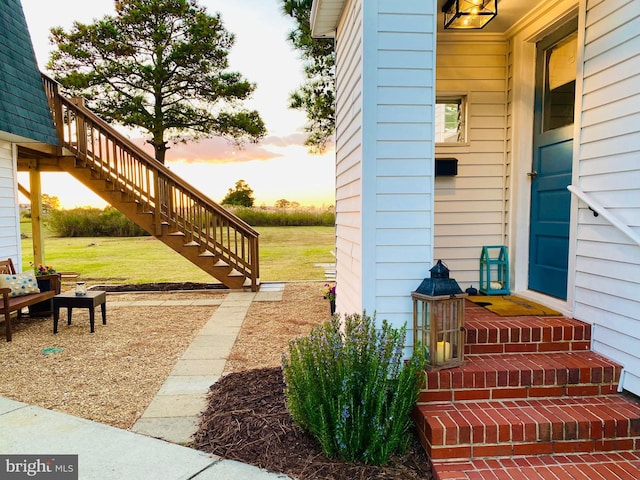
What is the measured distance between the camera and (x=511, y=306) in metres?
3.32

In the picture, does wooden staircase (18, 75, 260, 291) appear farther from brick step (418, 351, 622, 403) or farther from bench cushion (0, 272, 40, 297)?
brick step (418, 351, 622, 403)

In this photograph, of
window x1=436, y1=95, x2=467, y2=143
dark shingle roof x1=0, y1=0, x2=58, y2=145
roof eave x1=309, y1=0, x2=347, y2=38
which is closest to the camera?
roof eave x1=309, y1=0, x2=347, y2=38

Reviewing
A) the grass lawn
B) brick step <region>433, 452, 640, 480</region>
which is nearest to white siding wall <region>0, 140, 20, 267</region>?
the grass lawn

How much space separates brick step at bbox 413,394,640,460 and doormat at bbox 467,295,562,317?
87cm

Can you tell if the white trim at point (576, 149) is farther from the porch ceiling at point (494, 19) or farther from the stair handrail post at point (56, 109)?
the stair handrail post at point (56, 109)

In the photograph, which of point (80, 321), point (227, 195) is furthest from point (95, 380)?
point (227, 195)

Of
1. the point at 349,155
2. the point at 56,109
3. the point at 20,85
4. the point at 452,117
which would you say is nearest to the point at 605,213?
the point at 349,155

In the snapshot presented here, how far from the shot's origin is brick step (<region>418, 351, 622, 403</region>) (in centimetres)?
244

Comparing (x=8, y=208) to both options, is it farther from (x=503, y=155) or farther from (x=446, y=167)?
(x=503, y=155)

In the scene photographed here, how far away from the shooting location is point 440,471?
2053 mm

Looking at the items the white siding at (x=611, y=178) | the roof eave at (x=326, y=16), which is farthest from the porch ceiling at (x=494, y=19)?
the white siding at (x=611, y=178)

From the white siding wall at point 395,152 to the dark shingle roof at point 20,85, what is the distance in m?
4.91

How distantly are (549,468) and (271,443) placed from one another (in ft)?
4.73

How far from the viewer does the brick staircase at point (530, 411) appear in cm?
211
